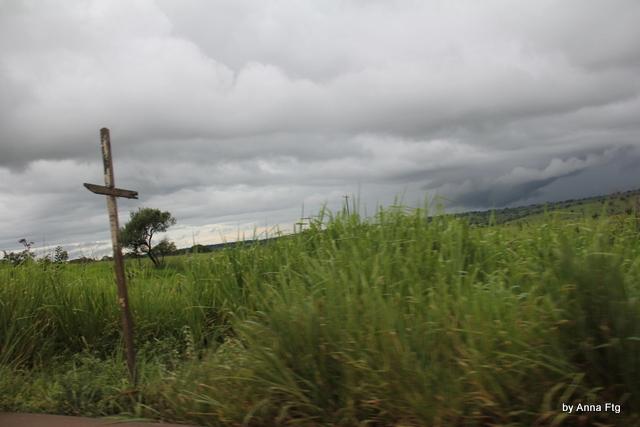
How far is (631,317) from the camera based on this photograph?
120 inches

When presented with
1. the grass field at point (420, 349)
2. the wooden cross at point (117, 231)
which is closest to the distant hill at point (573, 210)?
the grass field at point (420, 349)

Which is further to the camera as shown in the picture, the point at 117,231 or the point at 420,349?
the point at 117,231

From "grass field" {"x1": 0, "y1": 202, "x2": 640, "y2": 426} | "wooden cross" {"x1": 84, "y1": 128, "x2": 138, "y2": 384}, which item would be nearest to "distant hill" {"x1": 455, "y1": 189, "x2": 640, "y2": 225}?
"grass field" {"x1": 0, "y1": 202, "x2": 640, "y2": 426}

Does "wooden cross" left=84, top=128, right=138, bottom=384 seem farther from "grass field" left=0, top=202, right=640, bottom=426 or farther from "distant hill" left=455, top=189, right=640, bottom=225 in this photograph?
"distant hill" left=455, top=189, right=640, bottom=225

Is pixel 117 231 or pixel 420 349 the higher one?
pixel 117 231

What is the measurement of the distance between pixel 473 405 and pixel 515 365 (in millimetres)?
319

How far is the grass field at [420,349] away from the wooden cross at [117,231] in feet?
0.95

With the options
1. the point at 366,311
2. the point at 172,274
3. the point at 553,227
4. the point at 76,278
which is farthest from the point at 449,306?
the point at 76,278

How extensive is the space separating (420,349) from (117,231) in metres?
2.99

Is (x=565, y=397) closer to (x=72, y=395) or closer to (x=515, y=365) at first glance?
(x=515, y=365)

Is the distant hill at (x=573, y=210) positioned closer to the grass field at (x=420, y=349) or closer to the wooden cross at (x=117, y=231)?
the grass field at (x=420, y=349)

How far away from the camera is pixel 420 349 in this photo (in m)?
3.43

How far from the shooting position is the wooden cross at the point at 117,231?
491 cm

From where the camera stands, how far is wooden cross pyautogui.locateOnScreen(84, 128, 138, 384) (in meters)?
4.91
